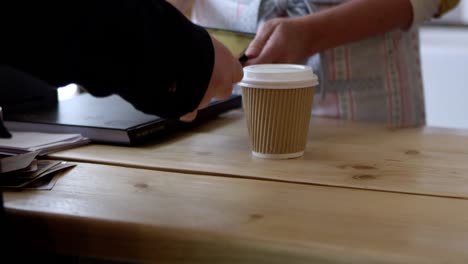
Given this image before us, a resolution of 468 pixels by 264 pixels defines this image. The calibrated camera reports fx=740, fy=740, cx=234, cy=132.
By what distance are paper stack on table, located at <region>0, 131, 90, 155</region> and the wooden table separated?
0.02m

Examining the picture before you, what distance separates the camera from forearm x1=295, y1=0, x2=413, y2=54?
1188 mm

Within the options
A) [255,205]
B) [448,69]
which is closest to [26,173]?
[255,205]

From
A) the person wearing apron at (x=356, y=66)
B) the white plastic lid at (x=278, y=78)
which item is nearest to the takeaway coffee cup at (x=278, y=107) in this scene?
the white plastic lid at (x=278, y=78)

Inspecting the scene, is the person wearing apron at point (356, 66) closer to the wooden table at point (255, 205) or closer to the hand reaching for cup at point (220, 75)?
the wooden table at point (255, 205)

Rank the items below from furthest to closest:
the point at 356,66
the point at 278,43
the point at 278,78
A: the point at 356,66, the point at 278,43, the point at 278,78

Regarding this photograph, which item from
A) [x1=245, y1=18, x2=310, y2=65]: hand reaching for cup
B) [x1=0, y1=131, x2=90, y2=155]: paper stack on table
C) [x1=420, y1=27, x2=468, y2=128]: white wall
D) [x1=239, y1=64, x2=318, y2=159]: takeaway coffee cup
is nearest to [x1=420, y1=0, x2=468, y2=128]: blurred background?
[x1=420, y1=27, x2=468, y2=128]: white wall

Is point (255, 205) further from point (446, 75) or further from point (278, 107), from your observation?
point (446, 75)

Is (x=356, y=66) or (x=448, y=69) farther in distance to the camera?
(x=448, y=69)

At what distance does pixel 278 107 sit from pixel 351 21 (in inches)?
14.0

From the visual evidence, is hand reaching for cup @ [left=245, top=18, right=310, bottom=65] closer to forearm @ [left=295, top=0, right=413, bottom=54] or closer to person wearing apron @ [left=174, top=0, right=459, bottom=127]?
forearm @ [left=295, top=0, right=413, bottom=54]

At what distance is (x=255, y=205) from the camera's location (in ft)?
2.40

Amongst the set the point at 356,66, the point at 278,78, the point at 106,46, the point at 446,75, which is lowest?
the point at 446,75

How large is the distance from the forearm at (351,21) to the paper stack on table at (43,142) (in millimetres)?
406

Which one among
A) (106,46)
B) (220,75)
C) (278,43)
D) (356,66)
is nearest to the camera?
(106,46)
